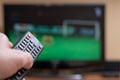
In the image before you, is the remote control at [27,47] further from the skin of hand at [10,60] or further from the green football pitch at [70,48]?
the green football pitch at [70,48]

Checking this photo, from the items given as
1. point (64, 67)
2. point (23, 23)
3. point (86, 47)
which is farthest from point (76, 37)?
point (23, 23)

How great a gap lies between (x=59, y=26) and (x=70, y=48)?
16cm

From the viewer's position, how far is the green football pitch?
188cm

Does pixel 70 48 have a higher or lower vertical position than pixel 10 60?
lower

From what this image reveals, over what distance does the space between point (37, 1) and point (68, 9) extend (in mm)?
321

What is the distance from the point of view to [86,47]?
1910 mm

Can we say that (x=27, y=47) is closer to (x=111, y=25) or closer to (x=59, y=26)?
(x=59, y=26)

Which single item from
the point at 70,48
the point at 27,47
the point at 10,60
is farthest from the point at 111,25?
the point at 10,60

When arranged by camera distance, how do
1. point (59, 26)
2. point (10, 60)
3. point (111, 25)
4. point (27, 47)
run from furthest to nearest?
point (111, 25) → point (59, 26) → point (27, 47) → point (10, 60)

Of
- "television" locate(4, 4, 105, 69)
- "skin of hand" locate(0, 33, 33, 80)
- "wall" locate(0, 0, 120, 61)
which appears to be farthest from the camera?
"wall" locate(0, 0, 120, 61)

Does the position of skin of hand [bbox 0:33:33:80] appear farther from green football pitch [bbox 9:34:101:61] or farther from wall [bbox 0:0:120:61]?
wall [bbox 0:0:120:61]

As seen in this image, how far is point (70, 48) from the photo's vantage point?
191cm

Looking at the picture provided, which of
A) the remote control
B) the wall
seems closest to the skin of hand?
the remote control

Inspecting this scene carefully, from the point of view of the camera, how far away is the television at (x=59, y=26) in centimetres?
188
